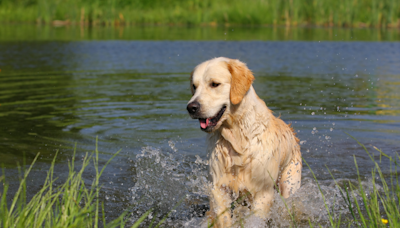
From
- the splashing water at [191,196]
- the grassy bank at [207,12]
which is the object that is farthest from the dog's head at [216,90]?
the grassy bank at [207,12]

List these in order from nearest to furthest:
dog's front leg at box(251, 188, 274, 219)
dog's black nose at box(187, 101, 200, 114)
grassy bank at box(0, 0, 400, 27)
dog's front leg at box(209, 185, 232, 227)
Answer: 1. dog's black nose at box(187, 101, 200, 114)
2. dog's front leg at box(209, 185, 232, 227)
3. dog's front leg at box(251, 188, 274, 219)
4. grassy bank at box(0, 0, 400, 27)

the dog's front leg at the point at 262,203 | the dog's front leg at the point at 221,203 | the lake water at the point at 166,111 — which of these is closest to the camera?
the dog's front leg at the point at 221,203

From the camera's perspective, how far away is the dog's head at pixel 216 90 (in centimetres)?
434

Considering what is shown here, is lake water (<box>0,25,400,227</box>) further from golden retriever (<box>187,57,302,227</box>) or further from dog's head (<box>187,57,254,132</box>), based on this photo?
dog's head (<box>187,57,254,132</box>)

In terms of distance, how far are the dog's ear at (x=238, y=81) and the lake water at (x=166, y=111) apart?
1102mm

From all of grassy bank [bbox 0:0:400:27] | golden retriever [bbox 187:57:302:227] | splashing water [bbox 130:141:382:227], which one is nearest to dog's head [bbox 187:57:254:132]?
golden retriever [bbox 187:57:302:227]

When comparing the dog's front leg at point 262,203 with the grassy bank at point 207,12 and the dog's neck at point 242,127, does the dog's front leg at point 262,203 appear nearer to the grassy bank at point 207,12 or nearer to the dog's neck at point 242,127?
the dog's neck at point 242,127

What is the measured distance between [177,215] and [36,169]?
237 cm

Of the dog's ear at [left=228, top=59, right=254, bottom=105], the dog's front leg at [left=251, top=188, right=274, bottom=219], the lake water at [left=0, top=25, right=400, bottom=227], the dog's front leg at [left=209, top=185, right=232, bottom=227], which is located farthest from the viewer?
the lake water at [left=0, top=25, right=400, bottom=227]

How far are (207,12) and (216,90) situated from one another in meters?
33.1

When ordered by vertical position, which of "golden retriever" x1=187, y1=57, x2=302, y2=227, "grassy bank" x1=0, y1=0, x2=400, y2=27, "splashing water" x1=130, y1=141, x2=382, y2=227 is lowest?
"splashing water" x1=130, y1=141, x2=382, y2=227

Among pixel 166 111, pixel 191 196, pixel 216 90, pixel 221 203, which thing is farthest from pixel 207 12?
pixel 221 203

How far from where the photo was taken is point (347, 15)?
101ft

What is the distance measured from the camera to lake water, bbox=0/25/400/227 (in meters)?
6.16
